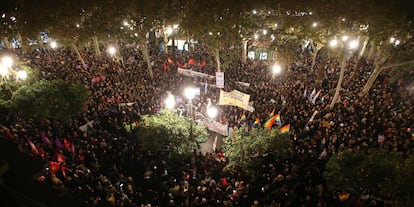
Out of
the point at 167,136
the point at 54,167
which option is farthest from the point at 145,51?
the point at 54,167

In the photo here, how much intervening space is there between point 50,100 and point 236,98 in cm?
853

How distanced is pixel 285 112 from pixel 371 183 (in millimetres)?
6259

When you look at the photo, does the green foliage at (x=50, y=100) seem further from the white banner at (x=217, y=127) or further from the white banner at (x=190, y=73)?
the white banner at (x=190, y=73)

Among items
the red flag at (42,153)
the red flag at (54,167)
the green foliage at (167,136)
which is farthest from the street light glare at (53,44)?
the red flag at (54,167)

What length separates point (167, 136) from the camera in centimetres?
1041

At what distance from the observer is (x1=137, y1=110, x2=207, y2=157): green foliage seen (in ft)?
34.1

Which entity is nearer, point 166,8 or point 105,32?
point 166,8

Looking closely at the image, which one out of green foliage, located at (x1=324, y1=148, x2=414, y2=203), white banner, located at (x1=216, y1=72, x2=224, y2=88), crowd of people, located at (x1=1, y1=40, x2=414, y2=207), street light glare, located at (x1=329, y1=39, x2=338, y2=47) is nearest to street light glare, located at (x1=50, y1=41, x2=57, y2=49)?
crowd of people, located at (x1=1, y1=40, x2=414, y2=207)

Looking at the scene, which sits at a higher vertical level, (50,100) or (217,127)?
(50,100)

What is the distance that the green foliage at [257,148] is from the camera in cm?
972

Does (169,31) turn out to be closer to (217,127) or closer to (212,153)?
(217,127)

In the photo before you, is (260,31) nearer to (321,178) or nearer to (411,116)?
(411,116)

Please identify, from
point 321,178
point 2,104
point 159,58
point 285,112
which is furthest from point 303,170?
point 159,58

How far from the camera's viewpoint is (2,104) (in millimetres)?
12531
